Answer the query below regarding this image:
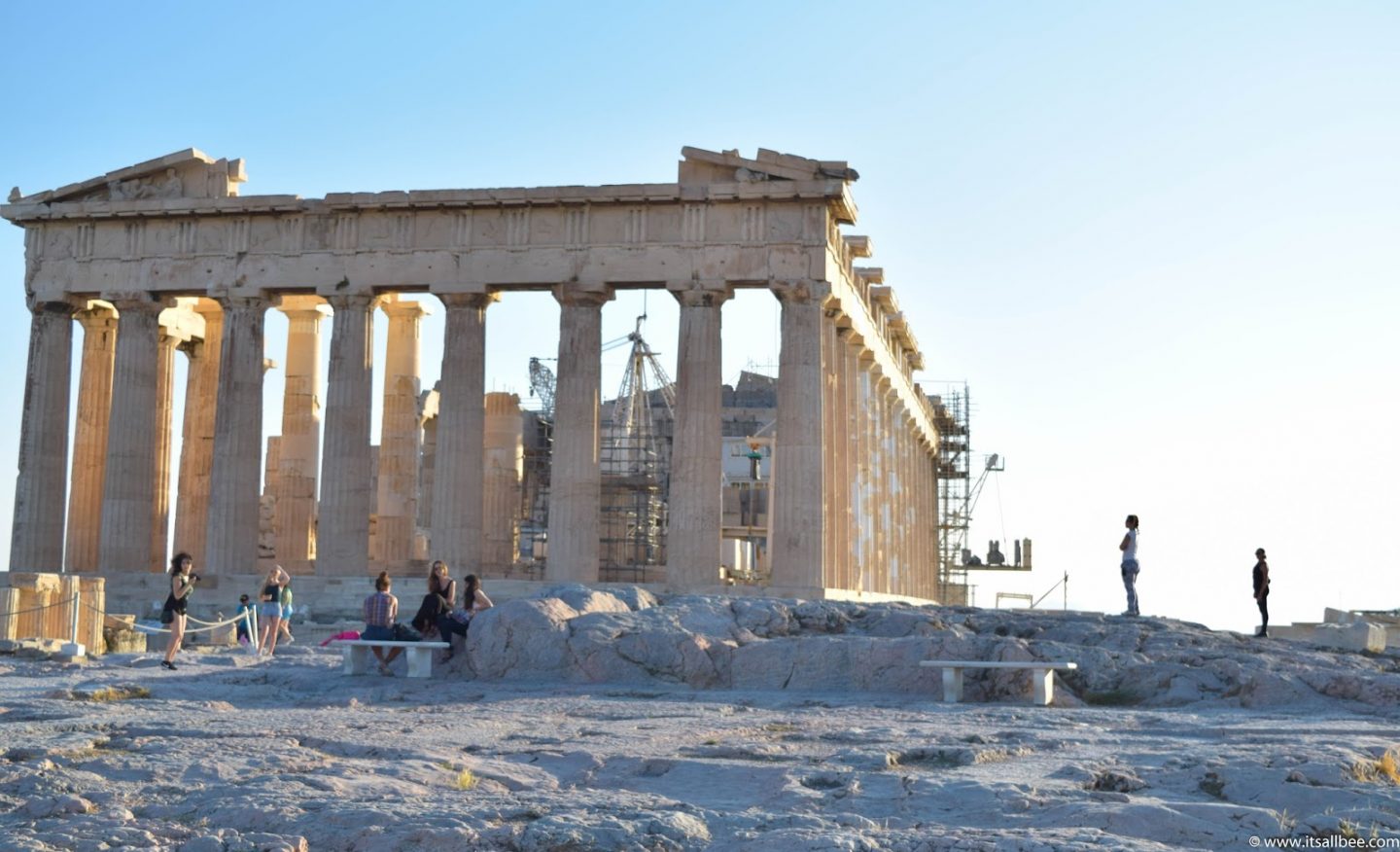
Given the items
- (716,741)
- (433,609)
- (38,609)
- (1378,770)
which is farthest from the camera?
(38,609)

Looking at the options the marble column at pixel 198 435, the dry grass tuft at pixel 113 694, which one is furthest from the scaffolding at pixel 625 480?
the dry grass tuft at pixel 113 694

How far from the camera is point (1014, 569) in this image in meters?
75.0

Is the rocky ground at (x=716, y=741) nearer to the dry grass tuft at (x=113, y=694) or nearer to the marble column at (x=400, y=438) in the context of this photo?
the dry grass tuft at (x=113, y=694)

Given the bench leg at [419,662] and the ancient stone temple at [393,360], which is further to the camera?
the ancient stone temple at [393,360]

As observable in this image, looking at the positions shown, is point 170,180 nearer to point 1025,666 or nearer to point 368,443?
point 368,443

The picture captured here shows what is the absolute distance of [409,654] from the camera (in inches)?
763

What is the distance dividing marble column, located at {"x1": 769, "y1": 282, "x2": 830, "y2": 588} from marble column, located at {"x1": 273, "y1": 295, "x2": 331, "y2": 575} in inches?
480

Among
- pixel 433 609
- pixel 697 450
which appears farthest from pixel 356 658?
pixel 697 450

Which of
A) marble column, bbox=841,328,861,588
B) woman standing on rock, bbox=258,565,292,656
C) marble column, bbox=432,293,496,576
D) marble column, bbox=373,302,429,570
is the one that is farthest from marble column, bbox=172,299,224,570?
marble column, bbox=841,328,861,588

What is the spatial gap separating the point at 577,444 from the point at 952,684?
2040 cm

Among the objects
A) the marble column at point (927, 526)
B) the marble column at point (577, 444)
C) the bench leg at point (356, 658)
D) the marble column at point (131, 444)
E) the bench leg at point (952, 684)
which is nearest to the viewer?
the bench leg at point (952, 684)

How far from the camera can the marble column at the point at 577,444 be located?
36656mm

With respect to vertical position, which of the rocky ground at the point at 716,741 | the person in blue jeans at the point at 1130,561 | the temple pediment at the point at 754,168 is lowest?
the rocky ground at the point at 716,741

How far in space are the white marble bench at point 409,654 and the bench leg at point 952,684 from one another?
5.74m
